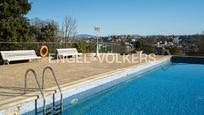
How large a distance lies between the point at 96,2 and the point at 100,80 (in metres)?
19.3

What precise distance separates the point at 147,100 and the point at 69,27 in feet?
111

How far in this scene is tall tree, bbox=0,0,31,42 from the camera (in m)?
18.1

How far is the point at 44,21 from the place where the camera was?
112 feet

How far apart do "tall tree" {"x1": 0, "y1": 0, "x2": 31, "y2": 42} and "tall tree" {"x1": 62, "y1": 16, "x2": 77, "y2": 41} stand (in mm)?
20960

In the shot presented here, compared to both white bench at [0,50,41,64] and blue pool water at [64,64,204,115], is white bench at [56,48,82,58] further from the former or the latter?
blue pool water at [64,64,204,115]

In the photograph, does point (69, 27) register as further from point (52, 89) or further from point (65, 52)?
point (52, 89)

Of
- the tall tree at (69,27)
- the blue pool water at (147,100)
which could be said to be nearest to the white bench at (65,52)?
the blue pool water at (147,100)

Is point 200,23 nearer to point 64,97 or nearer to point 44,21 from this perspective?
point 44,21

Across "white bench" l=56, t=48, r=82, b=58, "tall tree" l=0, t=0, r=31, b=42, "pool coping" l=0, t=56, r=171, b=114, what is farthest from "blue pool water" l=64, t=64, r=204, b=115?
"tall tree" l=0, t=0, r=31, b=42

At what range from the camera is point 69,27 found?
4162 cm

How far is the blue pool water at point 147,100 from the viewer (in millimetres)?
7320

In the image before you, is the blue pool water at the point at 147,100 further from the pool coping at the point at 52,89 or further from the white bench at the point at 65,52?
the white bench at the point at 65,52

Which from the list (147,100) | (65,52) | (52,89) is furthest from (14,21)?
(52,89)

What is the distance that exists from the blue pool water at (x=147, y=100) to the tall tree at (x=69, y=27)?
29.9 metres
